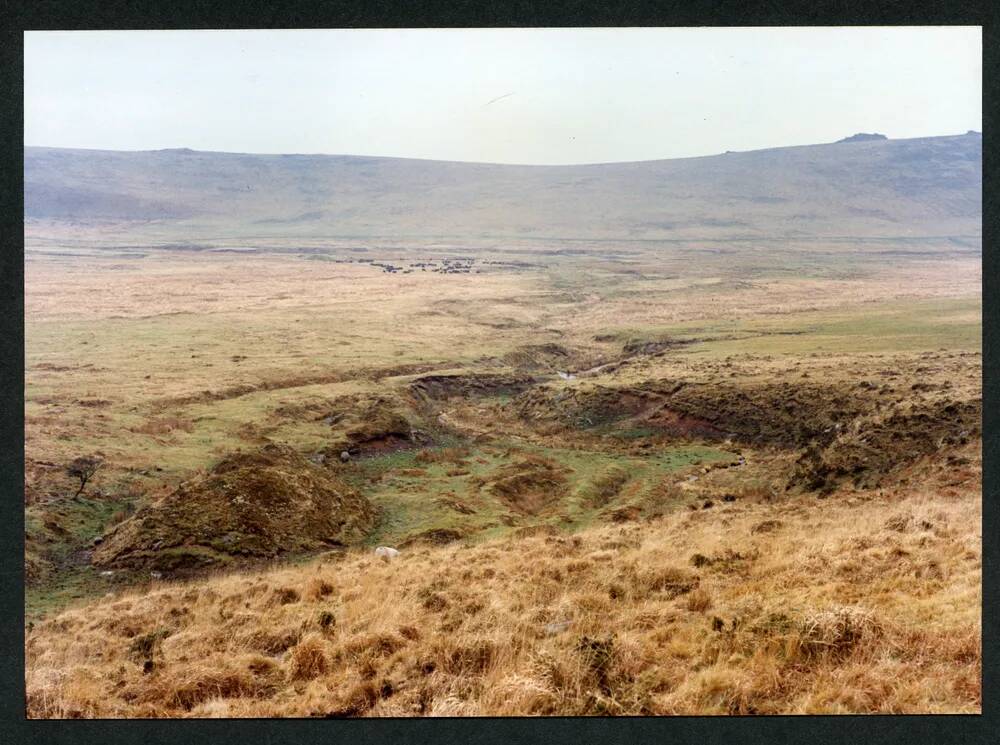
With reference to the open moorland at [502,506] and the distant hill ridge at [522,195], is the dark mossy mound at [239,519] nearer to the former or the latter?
the open moorland at [502,506]

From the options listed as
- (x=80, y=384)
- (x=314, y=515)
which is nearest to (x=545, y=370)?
(x=80, y=384)

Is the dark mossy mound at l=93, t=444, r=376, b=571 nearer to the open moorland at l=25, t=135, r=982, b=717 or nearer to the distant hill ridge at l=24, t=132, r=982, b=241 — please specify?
the open moorland at l=25, t=135, r=982, b=717

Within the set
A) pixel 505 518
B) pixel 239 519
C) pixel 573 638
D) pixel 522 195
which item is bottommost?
pixel 505 518

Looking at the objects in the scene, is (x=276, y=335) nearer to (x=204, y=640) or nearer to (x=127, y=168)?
(x=204, y=640)

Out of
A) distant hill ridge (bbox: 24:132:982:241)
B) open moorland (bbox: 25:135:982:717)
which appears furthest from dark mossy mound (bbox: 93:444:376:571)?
distant hill ridge (bbox: 24:132:982:241)

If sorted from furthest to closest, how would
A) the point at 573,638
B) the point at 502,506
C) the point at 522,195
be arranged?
1. the point at 522,195
2. the point at 502,506
3. the point at 573,638

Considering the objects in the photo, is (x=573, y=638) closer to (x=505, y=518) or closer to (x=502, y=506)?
(x=505, y=518)

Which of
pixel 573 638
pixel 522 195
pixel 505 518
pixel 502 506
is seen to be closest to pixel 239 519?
pixel 505 518
